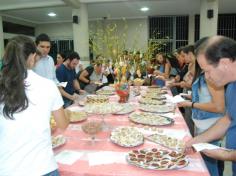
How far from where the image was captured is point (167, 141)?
157 cm

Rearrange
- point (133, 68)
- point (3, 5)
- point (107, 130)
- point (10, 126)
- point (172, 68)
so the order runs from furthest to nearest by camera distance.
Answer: point (3, 5), point (172, 68), point (133, 68), point (107, 130), point (10, 126)

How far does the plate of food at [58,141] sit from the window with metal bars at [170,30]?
8120mm

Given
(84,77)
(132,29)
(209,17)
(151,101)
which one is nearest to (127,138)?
(151,101)

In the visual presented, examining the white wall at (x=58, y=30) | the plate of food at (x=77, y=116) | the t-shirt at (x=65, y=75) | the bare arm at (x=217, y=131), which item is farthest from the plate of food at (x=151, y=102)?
the white wall at (x=58, y=30)

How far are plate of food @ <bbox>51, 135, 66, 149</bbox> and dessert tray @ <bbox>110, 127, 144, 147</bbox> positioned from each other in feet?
0.92

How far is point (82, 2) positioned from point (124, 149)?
18.4 feet

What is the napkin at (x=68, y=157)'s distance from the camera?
134cm

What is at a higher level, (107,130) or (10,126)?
(10,126)

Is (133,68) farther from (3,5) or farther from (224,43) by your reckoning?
(3,5)

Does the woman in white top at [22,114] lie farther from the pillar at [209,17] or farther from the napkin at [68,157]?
the pillar at [209,17]

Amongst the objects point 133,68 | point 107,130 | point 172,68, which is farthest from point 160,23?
point 107,130

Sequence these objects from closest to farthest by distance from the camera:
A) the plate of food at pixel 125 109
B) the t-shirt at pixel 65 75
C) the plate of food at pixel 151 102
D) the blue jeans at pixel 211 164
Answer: the blue jeans at pixel 211 164 → the plate of food at pixel 125 109 → the plate of food at pixel 151 102 → the t-shirt at pixel 65 75

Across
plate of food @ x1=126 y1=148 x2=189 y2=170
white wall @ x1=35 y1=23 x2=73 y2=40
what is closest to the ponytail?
plate of food @ x1=126 y1=148 x2=189 y2=170

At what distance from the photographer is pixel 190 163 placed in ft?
4.26
